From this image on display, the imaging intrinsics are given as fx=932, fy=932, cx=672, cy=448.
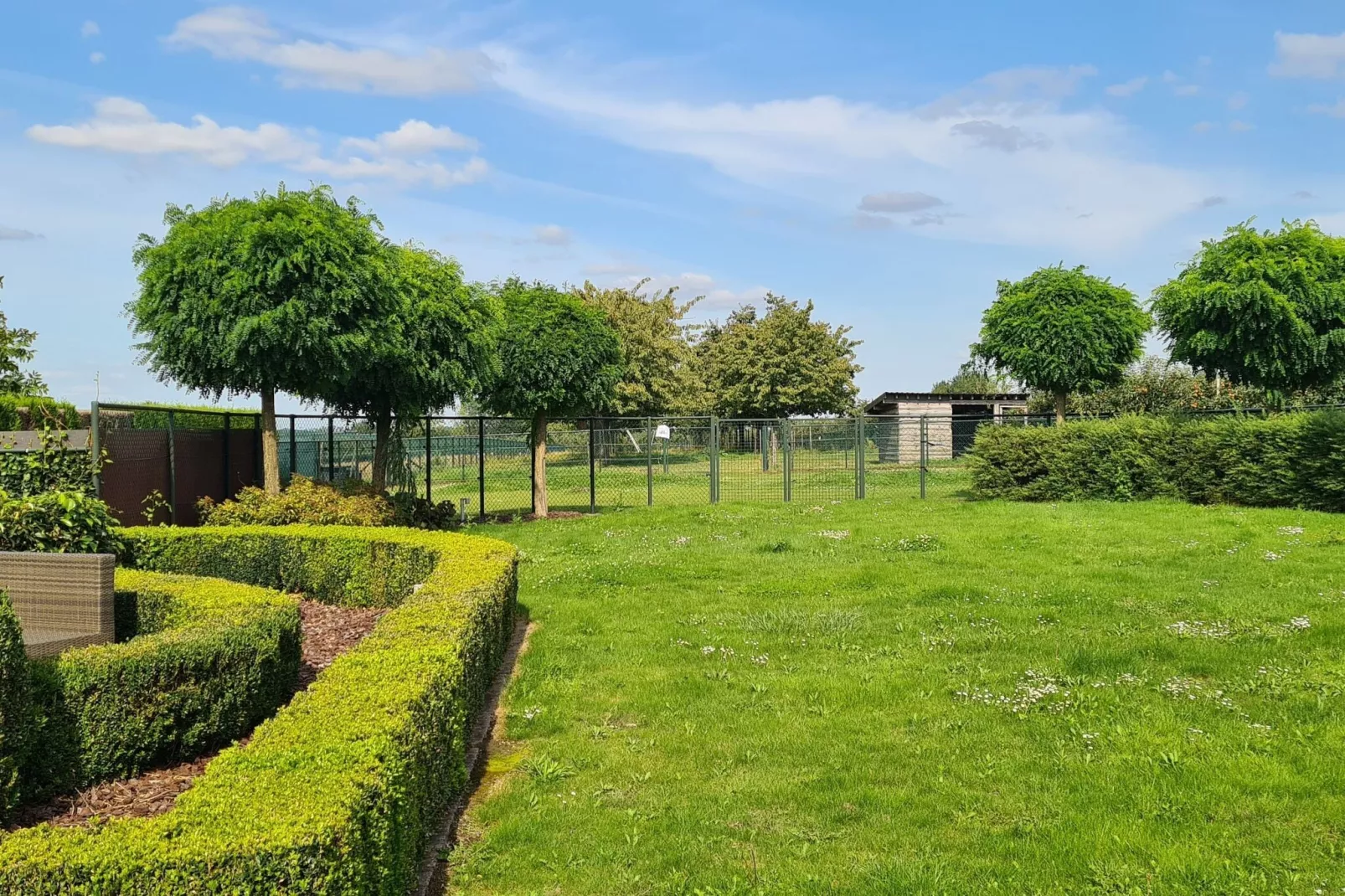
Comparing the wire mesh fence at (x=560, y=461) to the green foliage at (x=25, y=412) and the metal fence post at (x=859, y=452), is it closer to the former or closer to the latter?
the metal fence post at (x=859, y=452)

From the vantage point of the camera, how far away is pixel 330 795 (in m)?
2.78

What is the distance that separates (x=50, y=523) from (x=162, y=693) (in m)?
2.76

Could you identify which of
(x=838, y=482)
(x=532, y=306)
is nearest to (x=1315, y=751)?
(x=532, y=306)

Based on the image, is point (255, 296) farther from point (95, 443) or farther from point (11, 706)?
point (11, 706)

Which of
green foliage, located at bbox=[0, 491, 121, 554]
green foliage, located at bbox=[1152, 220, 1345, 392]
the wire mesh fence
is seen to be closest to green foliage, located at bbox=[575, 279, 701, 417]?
the wire mesh fence

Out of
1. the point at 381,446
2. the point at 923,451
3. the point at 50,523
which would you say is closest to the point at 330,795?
the point at 50,523

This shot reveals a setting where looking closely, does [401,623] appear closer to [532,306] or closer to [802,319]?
[532,306]

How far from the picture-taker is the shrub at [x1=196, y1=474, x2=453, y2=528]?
10953 mm

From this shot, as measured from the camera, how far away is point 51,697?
14.1 feet

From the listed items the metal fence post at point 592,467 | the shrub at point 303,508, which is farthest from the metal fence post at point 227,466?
the metal fence post at point 592,467

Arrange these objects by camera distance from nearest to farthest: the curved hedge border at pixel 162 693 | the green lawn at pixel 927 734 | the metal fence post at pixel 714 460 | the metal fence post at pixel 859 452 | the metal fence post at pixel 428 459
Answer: the green lawn at pixel 927 734, the curved hedge border at pixel 162 693, the metal fence post at pixel 428 459, the metal fence post at pixel 714 460, the metal fence post at pixel 859 452

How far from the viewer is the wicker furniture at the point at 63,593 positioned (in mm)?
5559

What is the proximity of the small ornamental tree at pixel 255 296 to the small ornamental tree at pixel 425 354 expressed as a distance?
62.2 inches

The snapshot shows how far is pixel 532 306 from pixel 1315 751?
14831 millimetres
